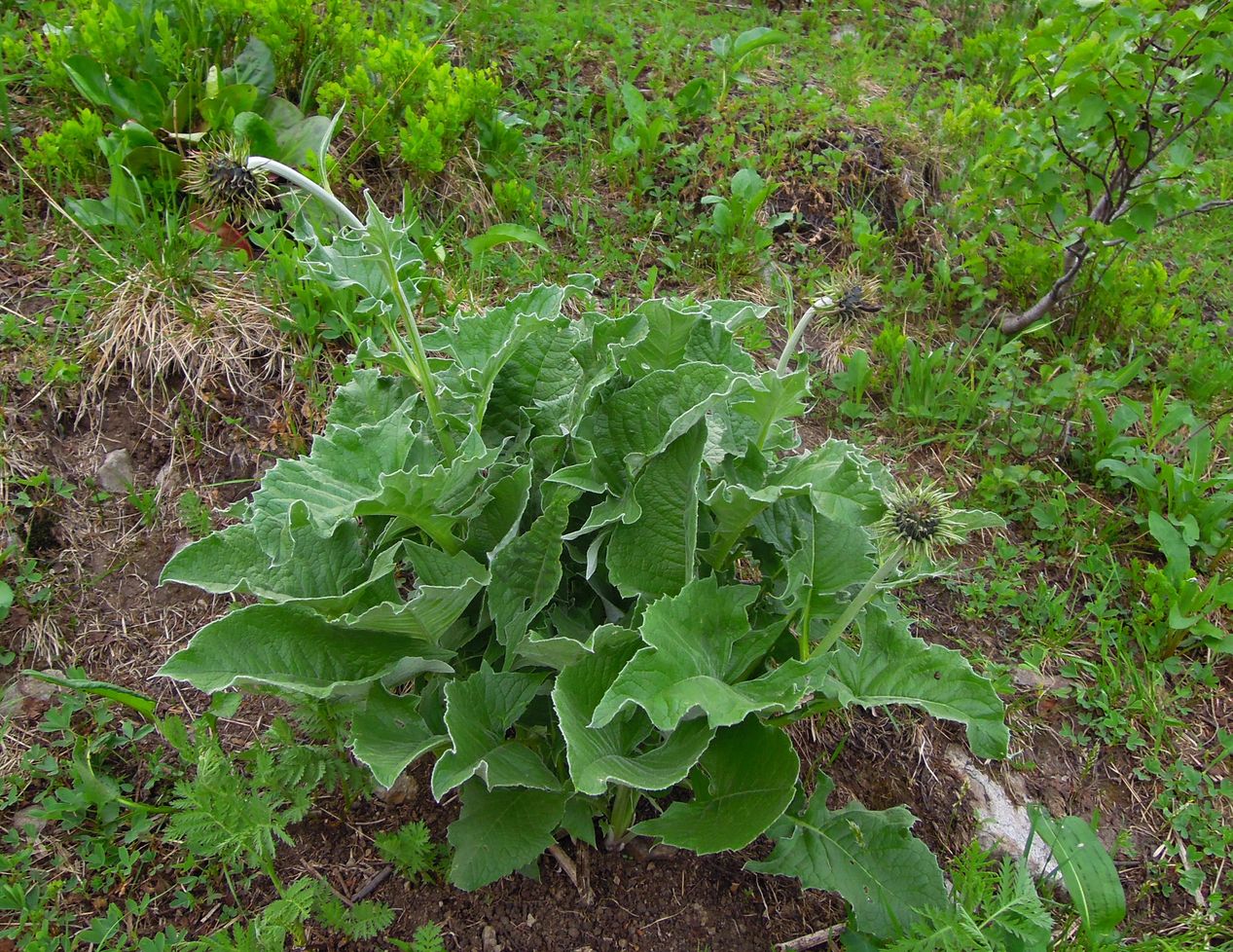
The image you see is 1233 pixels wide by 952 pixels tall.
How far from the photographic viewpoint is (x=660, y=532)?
6.64 ft

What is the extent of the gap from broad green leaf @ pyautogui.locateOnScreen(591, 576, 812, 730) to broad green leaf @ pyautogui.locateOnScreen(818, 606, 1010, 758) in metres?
0.14

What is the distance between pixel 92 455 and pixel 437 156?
1.71 metres

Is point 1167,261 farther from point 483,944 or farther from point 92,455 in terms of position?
point 92,455

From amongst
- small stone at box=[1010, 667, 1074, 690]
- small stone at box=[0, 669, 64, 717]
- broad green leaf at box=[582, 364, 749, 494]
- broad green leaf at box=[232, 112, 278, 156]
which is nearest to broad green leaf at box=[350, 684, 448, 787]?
broad green leaf at box=[582, 364, 749, 494]

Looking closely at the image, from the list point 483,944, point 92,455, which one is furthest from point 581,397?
point 92,455

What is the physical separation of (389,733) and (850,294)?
4.68 feet

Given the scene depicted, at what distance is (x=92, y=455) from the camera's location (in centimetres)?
304

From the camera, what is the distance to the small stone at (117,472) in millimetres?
3004

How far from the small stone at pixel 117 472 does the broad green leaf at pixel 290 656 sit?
1.39 meters

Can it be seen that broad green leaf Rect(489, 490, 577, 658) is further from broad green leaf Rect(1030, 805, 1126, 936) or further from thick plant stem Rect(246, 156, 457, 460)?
broad green leaf Rect(1030, 805, 1126, 936)

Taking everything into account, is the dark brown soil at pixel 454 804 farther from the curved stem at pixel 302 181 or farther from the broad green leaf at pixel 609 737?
the curved stem at pixel 302 181

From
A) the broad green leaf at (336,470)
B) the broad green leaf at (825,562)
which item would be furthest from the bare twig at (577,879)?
the broad green leaf at (336,470)

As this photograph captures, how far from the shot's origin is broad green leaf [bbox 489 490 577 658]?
76.3 inches

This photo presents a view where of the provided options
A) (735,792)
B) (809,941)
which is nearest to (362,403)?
(735,792)
